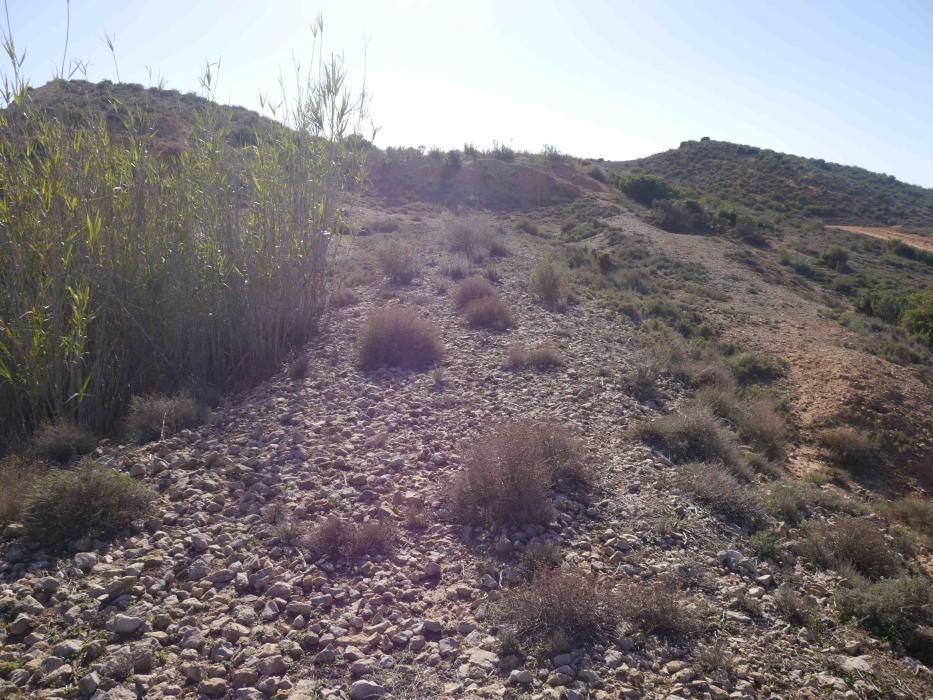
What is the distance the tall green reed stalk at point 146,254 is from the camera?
16.9 ft

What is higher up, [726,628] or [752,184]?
[752,184]

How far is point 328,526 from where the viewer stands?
4316mm

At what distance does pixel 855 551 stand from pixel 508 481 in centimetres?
277

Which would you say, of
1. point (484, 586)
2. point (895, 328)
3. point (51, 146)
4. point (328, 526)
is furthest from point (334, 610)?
point (895, 328)

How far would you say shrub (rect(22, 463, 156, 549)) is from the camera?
3.93 meters

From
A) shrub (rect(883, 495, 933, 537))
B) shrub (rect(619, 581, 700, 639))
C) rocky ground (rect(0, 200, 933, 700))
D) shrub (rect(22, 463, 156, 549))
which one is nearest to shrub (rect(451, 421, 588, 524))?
rocky ground (rect(0, 200, 933, 700))

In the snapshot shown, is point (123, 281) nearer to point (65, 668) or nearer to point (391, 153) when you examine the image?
point (65, 668)

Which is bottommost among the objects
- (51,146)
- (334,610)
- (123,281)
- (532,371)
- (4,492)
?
(334,610)

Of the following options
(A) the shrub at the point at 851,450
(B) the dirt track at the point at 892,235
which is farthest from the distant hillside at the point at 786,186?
(A) the shrub at the point at 851,450

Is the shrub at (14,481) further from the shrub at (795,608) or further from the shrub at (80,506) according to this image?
the shrub at (795,608)

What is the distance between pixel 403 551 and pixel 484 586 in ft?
2.19

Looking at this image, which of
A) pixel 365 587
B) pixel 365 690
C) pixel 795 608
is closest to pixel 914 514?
pixel 795 608

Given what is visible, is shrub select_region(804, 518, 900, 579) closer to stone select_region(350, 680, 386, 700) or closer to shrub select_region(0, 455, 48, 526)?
stone select_region(350, 680, 386, 700)

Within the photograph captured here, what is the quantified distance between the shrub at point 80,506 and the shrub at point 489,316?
21.8ft
